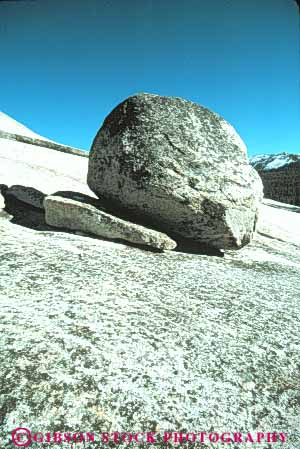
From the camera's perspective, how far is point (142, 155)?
7410mm

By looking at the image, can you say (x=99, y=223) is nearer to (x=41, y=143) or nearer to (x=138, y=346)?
(x=138, y=346)

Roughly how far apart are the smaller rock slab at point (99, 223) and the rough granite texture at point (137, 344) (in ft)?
2.08

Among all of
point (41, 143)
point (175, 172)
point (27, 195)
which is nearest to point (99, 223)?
point (175, 172)

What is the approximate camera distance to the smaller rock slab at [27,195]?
8641 mm

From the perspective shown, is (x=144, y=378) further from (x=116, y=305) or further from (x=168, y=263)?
(x=168, y=263)

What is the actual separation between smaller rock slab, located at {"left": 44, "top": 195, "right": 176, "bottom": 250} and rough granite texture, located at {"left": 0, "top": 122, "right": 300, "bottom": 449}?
2.08 feet

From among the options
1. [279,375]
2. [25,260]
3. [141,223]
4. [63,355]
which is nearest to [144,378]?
[63,355]

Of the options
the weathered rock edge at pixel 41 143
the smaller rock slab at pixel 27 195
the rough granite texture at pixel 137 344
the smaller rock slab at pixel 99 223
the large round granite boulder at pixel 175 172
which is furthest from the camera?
the weathered rock edge at pixel 41 143

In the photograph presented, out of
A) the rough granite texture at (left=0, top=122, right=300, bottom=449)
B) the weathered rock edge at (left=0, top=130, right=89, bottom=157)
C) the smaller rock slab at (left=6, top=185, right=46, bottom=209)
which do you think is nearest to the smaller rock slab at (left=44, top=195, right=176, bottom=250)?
the rough granite texture at (left=0, top=122, right=300, bottom=449)

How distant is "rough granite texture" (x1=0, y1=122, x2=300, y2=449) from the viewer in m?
2.79

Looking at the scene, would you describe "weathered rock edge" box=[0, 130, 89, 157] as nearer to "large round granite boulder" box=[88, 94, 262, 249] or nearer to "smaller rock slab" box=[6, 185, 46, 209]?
"smaller rock slab" box=[6, 185, 46, 209]

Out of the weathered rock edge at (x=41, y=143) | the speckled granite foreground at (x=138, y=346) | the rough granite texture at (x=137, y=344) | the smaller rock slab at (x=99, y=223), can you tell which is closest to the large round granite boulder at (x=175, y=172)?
the smaller rock slab at (x=99, y=223)

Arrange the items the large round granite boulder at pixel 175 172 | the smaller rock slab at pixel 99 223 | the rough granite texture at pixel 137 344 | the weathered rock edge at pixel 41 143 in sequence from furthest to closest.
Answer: the weathered rock edge at pixel 41 143, the large round granite boulder at pixel 175 172, the smaller rock slab at pixel 99 223, the rough granite texture at pixel 137 344

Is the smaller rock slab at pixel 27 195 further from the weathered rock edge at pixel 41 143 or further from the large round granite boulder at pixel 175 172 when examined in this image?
the weathered rock edge at pixel 41 143
